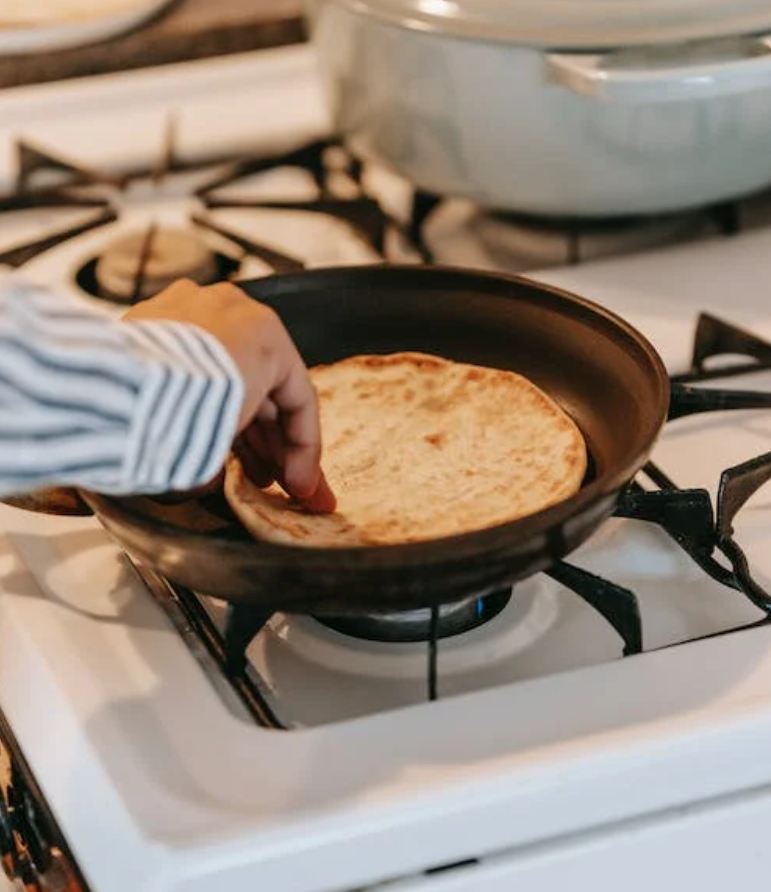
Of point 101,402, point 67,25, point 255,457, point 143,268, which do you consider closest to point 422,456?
point 255,457

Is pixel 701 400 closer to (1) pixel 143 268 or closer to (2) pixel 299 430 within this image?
(2) pixel 299 430

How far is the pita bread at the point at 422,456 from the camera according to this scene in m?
0.61

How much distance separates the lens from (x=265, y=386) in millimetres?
578

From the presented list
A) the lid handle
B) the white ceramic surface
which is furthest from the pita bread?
the white ceramic surface

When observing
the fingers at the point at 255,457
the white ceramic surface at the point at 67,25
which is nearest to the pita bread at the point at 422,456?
the fingers at the point at 255,457

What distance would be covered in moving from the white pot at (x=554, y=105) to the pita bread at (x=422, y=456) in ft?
0.56

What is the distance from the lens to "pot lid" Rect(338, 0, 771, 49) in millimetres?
773

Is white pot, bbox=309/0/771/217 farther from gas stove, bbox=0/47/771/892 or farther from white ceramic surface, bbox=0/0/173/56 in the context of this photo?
white ceramic surface, bbox=0/0/173/56

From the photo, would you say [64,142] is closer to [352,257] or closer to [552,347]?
[352,257]

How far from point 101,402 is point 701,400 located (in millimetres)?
289

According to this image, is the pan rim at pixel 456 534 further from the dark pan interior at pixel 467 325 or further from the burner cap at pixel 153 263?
the burner cap at pixel 153 263

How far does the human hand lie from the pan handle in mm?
167

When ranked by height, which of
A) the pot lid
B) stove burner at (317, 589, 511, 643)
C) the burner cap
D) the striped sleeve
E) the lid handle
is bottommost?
the burner cap

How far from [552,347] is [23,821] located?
305 mm
